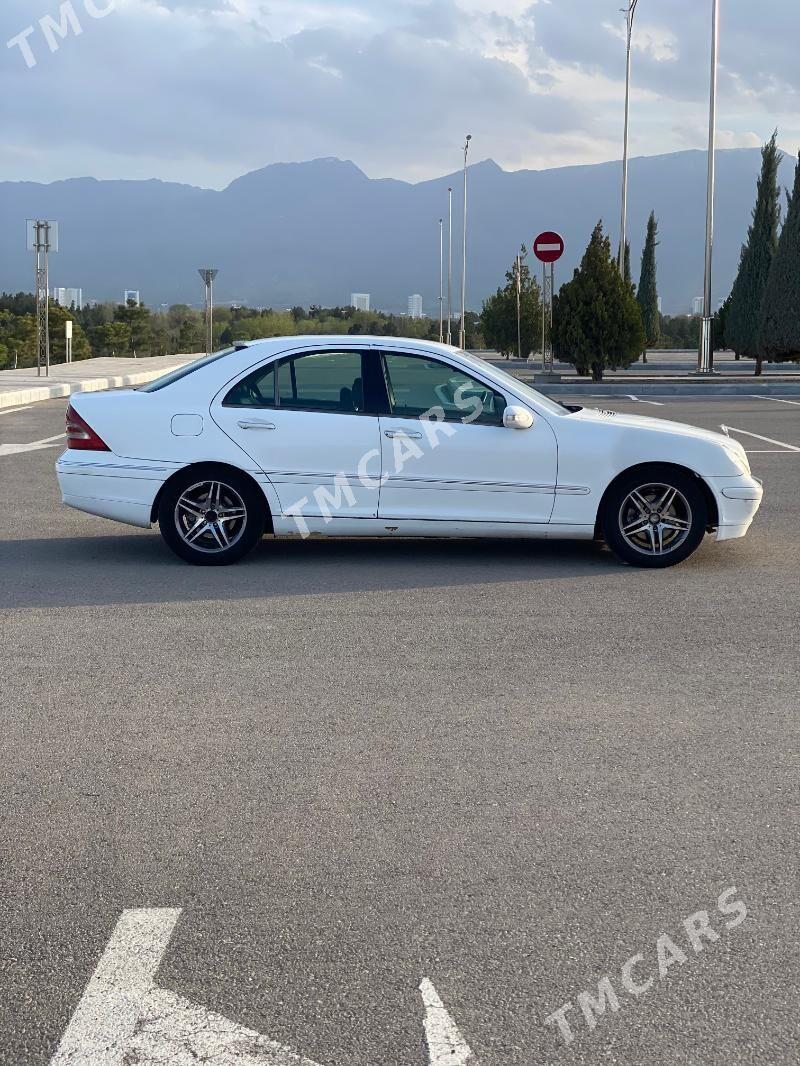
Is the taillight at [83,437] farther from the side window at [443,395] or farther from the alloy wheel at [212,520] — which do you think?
the side window at [443,395]

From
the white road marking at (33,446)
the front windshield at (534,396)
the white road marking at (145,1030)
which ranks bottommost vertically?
the white road marking at (145,1030)

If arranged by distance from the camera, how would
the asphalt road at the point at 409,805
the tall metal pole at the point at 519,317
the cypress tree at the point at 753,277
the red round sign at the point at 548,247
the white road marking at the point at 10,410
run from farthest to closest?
the tall metal pole at the point at 519,317 < the cypress tree at the point at 753,277 < the red round sign at the point at 548,247 < the white road marking at the point at 10,410 < the asphalt road at the point at 409,805

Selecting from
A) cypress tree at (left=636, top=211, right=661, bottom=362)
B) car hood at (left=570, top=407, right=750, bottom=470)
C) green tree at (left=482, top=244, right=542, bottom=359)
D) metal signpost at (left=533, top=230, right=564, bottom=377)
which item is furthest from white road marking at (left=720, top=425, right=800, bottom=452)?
cypress tree at (left=636, top=211, right=661, bottom=362)

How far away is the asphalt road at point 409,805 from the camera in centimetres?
331

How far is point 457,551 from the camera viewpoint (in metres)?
9.82

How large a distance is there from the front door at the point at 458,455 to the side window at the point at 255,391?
30.0 inches

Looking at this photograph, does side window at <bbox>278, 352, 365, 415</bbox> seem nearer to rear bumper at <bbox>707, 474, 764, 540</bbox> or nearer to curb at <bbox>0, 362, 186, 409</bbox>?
rear bumper at <bbox>707, 474, 764, 540</bbox>

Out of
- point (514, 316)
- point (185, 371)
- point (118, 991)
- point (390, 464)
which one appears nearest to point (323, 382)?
point (390, 464)

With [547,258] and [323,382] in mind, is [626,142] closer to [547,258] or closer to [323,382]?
[547,258]

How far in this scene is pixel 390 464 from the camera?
9023mm

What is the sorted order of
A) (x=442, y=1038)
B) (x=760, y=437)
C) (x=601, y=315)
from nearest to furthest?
(x=442, y=1038), (x=760, y=437), (x=601, y=315)

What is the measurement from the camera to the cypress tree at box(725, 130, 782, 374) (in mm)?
38688

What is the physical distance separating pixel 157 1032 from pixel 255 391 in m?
6.31

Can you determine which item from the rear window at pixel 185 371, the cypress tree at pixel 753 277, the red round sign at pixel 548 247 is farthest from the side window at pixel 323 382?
the cypress tree at pixel 753 277
